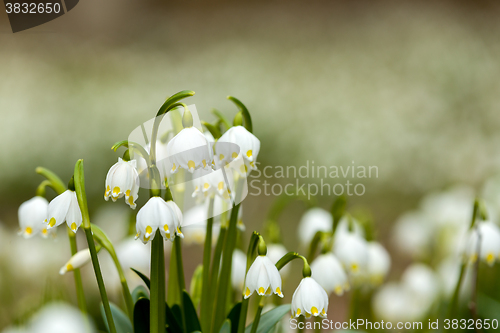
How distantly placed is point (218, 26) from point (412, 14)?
4.86ft

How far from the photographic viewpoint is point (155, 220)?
0.42 m

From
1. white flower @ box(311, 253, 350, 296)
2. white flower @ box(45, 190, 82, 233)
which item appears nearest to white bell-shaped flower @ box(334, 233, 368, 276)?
white flower @ box(311, 253, 350, 296)

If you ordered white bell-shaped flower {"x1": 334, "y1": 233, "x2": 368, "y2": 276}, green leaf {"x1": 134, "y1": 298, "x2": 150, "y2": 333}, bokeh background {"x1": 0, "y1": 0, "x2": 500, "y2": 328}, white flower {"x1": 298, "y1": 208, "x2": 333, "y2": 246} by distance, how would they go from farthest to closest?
1. bokeh background {"x1": 0, "y1": 0, "x2": 500, "y2": 328}
2. white flower {"x1": 298, "y1": 208, "x2": 333, "y2": 246}
3. white bell-shaped flower {"x1": 334, "y1": 233, "x2": 368, "y2": 276}
4. green leaf {"x1": 134, "y1": 298, "x2": 150, "y2": 333}

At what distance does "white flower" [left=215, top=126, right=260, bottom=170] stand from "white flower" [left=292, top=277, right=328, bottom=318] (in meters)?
0.17

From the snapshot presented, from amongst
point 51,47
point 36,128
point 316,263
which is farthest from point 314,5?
point 316,263

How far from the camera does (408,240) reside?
135 centimetres

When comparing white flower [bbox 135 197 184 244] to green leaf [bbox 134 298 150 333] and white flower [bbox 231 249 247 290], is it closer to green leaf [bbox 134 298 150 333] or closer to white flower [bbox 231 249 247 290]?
green leaf [bbox 134 298 150 333]

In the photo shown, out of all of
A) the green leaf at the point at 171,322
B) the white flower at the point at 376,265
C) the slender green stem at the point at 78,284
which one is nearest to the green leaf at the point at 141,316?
the green leaf at the point at 171,322

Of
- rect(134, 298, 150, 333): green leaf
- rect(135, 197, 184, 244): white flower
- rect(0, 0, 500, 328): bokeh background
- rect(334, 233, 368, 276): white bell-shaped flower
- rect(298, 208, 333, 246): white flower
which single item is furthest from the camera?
rect(0, 0, 500, 328): bokeh background

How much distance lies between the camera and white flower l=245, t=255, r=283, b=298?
0.45 meters

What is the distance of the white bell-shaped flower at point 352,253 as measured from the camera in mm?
752

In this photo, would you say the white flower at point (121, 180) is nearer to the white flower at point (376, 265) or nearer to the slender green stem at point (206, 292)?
the slender green stem at point (206, 292)

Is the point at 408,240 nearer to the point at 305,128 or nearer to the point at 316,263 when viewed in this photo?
the point at 316,263

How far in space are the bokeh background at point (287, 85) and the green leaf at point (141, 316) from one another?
5.68 ft
